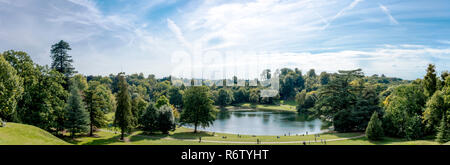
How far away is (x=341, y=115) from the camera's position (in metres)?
38.6

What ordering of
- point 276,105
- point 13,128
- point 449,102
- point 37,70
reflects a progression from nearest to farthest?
point 13,128, point 449,102, point 37,70, point 276,105

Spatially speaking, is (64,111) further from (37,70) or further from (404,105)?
(404,105)

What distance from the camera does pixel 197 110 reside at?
129 ft

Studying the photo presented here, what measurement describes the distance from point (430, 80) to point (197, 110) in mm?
33633

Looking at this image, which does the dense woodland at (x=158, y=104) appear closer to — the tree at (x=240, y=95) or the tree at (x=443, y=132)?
the tree at (x=443, y=132)

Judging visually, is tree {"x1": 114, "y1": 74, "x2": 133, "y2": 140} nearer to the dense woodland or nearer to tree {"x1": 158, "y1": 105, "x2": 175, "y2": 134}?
the dense woodland

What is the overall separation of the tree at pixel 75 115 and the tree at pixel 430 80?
149 feet

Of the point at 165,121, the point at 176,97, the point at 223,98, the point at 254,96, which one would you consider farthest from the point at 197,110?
the point at 254,96

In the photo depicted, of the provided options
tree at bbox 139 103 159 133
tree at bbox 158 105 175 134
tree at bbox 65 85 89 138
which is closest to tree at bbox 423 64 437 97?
tree at bbox 158 105 175 134

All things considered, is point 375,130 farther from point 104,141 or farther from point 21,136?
point 21,136

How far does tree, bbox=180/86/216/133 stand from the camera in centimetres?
3931

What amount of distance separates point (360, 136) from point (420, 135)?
6826mm
